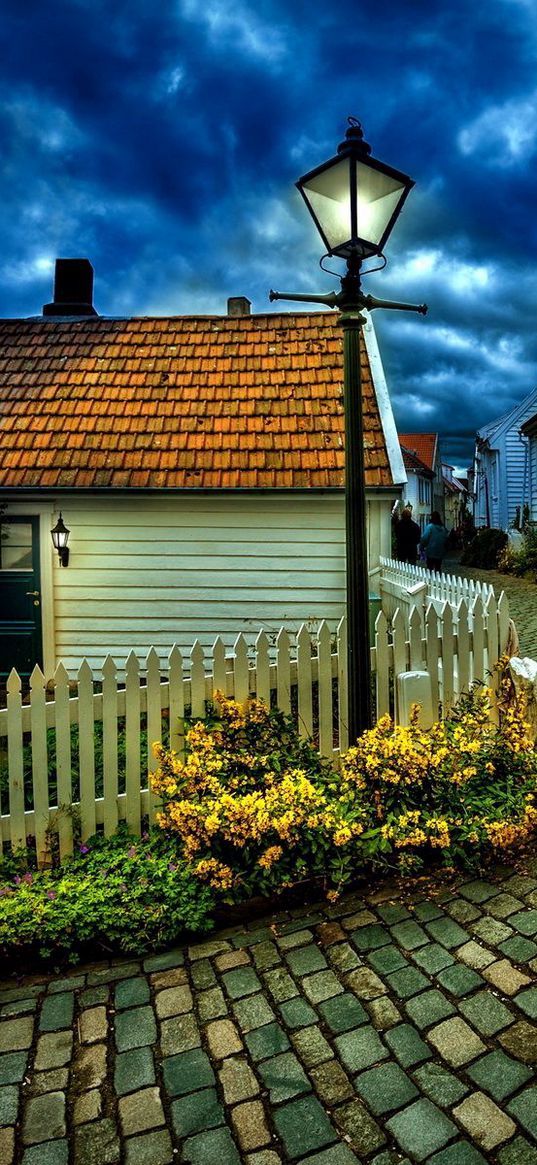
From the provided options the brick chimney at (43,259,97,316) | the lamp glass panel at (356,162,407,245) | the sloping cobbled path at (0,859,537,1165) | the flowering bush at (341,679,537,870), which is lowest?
the sloping cobbled path at (0,859,537,1165)

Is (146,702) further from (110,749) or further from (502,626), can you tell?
(502,626)

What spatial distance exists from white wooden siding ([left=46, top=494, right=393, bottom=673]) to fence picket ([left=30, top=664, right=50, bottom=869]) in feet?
14.5

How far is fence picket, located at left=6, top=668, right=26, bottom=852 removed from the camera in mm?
3902

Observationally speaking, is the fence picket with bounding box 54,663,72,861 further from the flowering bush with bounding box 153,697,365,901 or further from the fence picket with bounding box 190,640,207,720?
the fence picket with bounding box 190,640,207,720

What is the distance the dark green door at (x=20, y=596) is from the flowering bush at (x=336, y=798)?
16.2 feet

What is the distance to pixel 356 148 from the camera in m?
3.62

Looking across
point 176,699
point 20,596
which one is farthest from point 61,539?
point 176,699

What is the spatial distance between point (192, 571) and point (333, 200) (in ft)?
17.2

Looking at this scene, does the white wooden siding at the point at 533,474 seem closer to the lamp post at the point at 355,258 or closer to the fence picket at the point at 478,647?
the fence picket at the point at 478,647

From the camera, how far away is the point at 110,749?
4.04 meters

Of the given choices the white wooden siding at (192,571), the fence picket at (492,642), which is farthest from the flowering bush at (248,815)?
the white wooden siding at (192,571)

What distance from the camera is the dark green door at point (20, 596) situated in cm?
839

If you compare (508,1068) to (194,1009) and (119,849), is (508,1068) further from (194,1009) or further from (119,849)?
(119,849)

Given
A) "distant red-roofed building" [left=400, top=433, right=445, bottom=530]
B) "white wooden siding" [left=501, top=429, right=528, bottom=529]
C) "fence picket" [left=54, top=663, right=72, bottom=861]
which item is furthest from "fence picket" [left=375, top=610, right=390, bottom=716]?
"distant red-roofed building" [left=400, top=433, right=445, bottom=530]
